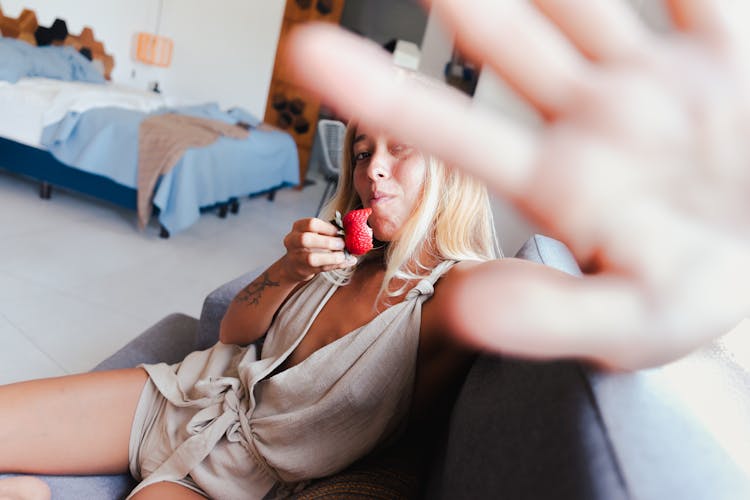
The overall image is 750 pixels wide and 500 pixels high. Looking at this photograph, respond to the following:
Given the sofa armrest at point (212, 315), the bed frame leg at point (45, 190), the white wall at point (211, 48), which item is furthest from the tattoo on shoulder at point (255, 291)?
the white wall at point (211, 48)

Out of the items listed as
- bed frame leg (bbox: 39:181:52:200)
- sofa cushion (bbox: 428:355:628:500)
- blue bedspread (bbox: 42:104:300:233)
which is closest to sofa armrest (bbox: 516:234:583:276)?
sofa cushion (bbox: 428:355:628:500)

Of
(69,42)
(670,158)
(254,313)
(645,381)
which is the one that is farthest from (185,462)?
(69,42)

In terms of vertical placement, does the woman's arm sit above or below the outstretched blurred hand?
below

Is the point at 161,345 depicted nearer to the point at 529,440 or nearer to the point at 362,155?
the point at 362,155

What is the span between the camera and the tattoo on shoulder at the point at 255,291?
1.06m

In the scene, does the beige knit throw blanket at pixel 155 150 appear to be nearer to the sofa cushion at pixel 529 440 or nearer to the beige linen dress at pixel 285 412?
the beige linen dress at pixel 285 412

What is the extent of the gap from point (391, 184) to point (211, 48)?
5.58 metres

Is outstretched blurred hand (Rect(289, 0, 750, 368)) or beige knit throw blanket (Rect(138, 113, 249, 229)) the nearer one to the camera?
outstretched blurred hand (Rect(289, 0, 750, 368))

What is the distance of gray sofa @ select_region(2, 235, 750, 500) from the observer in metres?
0.37

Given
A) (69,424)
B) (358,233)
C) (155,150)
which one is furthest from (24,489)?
(155,150)

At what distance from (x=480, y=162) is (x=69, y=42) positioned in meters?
5.23

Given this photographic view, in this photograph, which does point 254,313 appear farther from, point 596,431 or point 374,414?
point 596,431

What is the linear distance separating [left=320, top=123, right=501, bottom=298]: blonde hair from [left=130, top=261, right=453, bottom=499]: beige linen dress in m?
0.05

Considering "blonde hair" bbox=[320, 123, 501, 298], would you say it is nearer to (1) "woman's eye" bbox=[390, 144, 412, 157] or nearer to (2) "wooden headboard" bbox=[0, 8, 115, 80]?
(1) "woman's eye" bbox=[390, 144, 412, 157]
